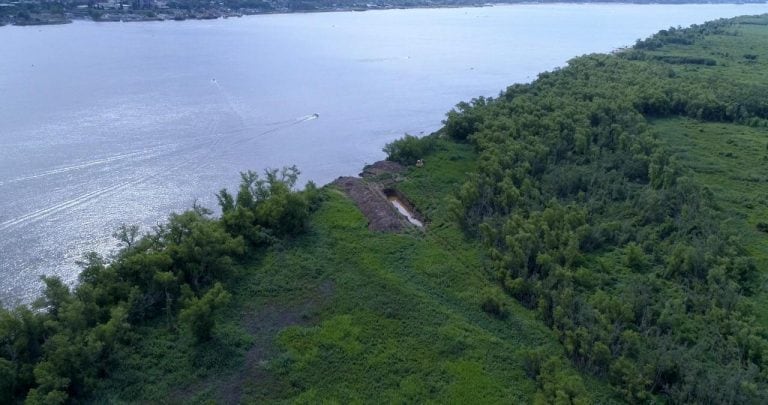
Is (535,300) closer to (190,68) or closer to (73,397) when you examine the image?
(73,397)

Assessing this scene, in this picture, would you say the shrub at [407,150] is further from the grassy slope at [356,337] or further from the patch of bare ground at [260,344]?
the patch of bare ground at [260,344]

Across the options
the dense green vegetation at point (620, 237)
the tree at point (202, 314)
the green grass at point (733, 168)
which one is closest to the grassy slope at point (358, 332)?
the green grass at point (733, 168)

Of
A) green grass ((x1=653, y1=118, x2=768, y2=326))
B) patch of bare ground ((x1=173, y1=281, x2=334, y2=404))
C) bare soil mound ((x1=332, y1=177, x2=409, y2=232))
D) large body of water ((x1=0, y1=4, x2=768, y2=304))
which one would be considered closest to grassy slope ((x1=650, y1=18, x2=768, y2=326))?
green grass ((x1=653, y1=118, x2=768, y2=326))

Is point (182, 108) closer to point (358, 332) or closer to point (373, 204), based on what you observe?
point (373, 204)

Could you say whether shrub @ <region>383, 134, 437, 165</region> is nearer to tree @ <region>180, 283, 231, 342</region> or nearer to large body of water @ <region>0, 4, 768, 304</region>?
large body of water @ <region>0, 4, 768, 304</region>

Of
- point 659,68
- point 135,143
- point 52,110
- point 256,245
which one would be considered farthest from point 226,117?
point 659,68

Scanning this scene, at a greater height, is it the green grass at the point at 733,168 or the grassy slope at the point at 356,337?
the green grass at the point at 733,168
